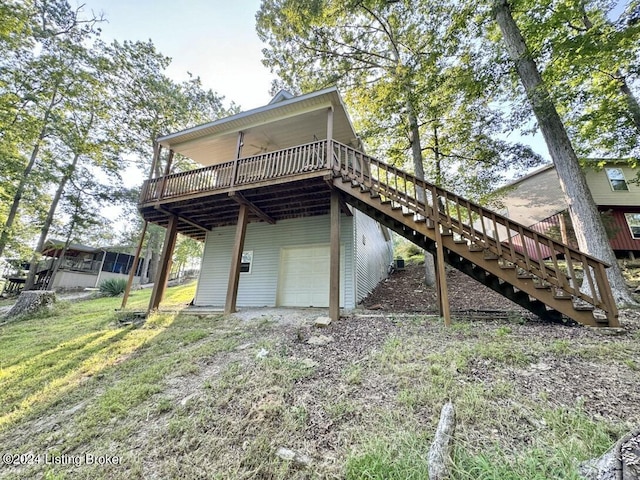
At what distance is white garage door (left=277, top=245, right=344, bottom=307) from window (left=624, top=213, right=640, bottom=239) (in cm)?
1526

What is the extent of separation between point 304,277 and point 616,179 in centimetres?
1765

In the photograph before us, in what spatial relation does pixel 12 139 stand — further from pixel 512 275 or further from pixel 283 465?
pixel 512 275

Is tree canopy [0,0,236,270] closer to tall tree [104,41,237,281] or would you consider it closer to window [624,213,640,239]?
tall tree [104,41,237,281]

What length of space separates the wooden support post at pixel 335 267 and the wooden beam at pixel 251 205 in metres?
2.70

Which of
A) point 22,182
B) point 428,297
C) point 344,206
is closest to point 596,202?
point 428,297

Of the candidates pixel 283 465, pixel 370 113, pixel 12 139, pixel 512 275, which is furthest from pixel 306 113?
pixel 12 139

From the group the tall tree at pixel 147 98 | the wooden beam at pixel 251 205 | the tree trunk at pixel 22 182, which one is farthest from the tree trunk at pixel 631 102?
the tree trunk at pixel 22 182

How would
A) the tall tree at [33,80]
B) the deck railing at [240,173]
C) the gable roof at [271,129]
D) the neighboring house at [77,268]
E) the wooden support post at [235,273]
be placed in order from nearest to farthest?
the deck railing at [240,173] < the wooden support post at [235,273] < the gable roof at [271,129] < the tall tree at [33,80] < the neighboring house at [77,268]

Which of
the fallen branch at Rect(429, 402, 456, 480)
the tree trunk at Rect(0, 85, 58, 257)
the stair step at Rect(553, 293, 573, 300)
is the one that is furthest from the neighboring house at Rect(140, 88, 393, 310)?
the tree trunk at Rect(0, 85, 58, 257)

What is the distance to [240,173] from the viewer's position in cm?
730

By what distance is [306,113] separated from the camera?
7.32m

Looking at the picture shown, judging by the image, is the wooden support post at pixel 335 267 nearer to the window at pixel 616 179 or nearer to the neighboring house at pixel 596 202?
the neighboring house at pixel 596 202

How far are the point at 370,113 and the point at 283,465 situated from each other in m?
12.4

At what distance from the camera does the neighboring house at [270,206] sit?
698 cm
